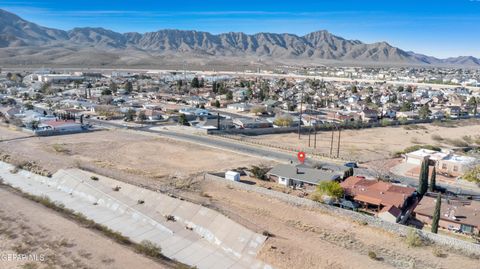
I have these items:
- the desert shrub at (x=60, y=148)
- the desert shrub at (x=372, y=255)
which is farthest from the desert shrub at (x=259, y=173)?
the desert shrub at (x=60, y=148)

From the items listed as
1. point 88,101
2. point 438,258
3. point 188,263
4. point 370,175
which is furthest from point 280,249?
point 88,101

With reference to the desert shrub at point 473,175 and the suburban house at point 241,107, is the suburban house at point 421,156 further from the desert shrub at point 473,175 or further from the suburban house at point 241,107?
the suburban house at point 241,107

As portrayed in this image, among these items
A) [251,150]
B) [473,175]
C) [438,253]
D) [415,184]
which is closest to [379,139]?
[473,175]

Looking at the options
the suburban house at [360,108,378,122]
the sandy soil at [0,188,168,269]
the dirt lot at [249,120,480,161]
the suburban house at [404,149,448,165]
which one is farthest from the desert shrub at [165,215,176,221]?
the suburban house at [360,108,378,122]

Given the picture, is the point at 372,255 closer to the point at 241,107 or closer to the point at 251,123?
the point at 251,123

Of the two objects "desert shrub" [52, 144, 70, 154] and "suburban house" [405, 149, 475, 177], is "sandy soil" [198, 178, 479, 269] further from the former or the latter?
"desert shrub" [52, 144, 70, 154]

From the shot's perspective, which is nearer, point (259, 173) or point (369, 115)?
point (259, 173)
